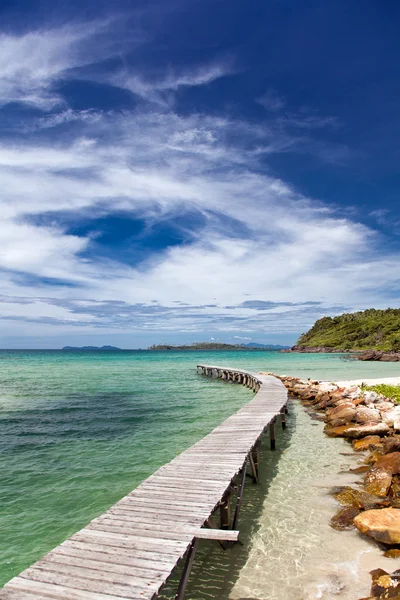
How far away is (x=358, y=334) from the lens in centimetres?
13862

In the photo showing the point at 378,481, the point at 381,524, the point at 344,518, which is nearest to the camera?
the point at 381,524

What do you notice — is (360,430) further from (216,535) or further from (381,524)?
(216,535)

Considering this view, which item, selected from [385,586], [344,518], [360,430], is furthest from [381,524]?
[360,430]

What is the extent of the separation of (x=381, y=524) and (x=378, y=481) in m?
2.51

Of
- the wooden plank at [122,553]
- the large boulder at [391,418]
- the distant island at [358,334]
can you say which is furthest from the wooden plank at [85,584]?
the distant island at [358,334]

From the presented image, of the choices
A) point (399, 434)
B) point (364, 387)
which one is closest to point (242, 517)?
point (399, 434)

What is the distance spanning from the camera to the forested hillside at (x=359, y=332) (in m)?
119

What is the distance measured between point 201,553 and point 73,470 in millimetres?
6009

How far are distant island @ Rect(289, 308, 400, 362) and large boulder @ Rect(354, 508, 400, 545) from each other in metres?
80.4

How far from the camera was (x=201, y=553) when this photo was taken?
6.90 metres

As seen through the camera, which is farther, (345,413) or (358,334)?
(358,334)

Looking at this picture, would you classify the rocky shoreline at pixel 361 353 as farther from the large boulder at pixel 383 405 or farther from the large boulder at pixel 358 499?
the large boulder at pixel 358 499

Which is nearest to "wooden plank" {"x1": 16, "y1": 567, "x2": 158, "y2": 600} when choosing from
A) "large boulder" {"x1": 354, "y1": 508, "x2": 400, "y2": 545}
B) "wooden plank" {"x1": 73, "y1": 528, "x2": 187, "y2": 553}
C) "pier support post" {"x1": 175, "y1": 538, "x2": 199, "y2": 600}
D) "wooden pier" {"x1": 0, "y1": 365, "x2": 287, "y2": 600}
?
"wooden pier" {"x1": 0, "y1": 365, "x2": 287, "y2": 600}

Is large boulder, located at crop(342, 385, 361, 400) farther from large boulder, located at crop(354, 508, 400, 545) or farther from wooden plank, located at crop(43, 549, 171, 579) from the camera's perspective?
wooden plank, located at crop(43, 549, 171, 579)
